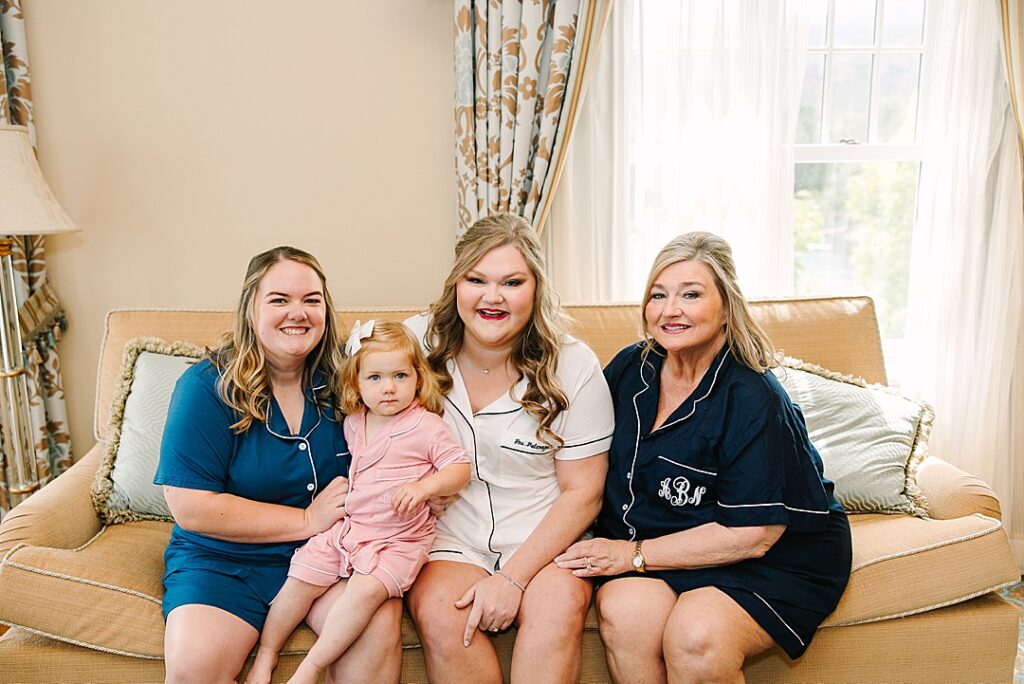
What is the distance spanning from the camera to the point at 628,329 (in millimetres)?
2424

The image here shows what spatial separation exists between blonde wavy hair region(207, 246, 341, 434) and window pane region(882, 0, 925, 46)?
2.24 m

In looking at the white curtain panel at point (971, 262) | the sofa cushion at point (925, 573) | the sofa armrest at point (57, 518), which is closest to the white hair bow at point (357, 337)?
the sofa armrest at point (57, 518)

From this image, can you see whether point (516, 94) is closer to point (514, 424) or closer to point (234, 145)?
point (234, 145)

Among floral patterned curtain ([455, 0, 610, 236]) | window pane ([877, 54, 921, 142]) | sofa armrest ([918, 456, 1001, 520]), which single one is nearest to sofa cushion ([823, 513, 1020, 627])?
sofa armrest ([918, 456, 1001, 520])

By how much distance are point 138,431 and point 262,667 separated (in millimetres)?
785

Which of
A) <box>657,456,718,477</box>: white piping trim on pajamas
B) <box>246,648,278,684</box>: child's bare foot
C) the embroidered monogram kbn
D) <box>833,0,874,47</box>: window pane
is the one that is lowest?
<box>246,648,278,684</box>: child's bare foot

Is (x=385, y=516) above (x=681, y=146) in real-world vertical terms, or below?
below

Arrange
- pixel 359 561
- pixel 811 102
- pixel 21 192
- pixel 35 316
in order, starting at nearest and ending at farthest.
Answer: pixel 359 561 < pixel 21 192 < pixel 35 316 < pixel 811 102

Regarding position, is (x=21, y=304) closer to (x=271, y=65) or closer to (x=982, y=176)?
(x=271, y=65)

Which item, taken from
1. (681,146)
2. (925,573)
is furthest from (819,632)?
(681,146)

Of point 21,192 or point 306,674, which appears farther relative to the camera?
point 21,192

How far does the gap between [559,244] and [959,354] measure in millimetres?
1489

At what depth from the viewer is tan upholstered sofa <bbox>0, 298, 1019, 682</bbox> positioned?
1709 millimetres

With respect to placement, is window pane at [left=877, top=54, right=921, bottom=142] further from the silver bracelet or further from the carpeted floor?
the silver bracelet
